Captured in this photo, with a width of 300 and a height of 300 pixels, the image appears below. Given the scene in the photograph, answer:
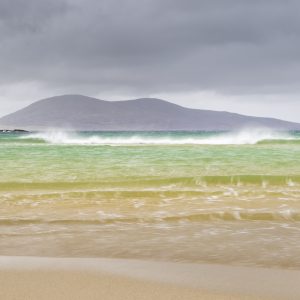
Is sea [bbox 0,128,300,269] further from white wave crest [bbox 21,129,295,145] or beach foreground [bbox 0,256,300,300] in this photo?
white wave crest [bbox 21,129,295,145]

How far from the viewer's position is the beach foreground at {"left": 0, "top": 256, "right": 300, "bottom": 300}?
353 centimetres

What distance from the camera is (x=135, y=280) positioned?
12.8ft

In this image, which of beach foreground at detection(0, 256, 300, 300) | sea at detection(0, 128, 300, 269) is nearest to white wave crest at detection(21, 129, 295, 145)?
sea at detection(0, 128, 300, 269)

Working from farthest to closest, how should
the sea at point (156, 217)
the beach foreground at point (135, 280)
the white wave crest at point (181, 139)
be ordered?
the white wave crest at point (181, 139), the sea at point (156, 217), the beach foreground at point (135, 280)

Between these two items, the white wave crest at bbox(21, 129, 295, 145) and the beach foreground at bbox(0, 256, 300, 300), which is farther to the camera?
the white wave crest at bbox(21, 129, 295, 145)

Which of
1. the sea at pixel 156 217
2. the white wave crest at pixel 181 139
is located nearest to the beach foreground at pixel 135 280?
the sea at pixel 156 217

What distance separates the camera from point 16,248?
5191 mm

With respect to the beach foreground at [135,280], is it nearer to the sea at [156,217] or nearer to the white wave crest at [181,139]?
the sea at [156,217]

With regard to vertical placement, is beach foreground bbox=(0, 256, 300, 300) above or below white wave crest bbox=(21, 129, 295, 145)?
below

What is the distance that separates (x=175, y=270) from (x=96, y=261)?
0.84 meters

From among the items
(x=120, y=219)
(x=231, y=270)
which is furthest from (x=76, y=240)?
(x=231, y=270)

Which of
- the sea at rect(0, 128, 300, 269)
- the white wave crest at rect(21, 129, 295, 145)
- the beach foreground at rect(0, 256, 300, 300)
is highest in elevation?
the white wave crest at rect(21, 129, 295, 145)

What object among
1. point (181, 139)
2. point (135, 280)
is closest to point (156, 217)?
point (135, 280)

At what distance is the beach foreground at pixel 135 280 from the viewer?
3525mm
